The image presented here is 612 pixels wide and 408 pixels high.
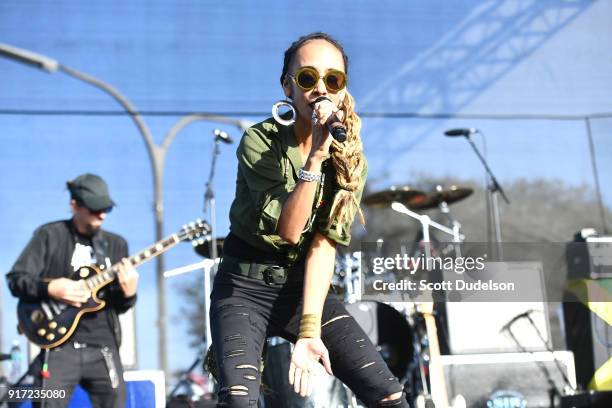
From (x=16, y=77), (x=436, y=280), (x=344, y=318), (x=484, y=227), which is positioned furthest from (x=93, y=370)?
(x=484, y=227)

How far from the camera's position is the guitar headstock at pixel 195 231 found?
4.99 meters

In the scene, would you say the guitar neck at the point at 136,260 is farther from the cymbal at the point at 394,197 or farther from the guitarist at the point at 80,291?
the cymbal at the point at 394,197

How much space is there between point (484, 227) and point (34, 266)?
4.30 m

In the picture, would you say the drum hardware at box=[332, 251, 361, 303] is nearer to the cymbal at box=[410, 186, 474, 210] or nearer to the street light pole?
the cymbal at box=[410, 186, 474, 210]

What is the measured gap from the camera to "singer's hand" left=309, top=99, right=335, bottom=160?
2.16m

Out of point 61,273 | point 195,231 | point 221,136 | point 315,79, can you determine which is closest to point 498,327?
point 195,231

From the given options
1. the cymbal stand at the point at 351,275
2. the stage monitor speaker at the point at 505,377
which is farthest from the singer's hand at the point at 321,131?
the cymbal stand at the point at 351,275

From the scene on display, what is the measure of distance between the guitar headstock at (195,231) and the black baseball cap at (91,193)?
619 millimetres

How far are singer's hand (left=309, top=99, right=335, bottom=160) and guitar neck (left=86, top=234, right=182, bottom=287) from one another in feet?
7.88

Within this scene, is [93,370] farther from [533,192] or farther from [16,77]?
[533,192]

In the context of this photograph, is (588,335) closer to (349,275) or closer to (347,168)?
(349,275)

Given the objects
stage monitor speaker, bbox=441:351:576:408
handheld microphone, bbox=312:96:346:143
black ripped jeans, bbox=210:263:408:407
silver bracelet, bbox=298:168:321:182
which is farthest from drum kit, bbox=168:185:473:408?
handheld microphone, bbox=312:96:346:143

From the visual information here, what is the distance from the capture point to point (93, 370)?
4.11m

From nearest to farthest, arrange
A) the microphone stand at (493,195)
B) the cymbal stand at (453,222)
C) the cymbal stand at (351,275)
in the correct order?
1. the cymbal stand at (351,275)
2. the cymbal stand at (453,222)
3. the microphone stand at (493,195)
